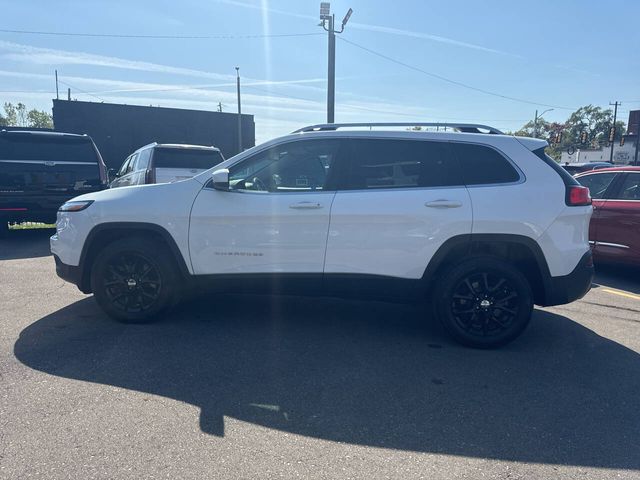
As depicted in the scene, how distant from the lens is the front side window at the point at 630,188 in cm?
712

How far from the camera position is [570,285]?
426cm

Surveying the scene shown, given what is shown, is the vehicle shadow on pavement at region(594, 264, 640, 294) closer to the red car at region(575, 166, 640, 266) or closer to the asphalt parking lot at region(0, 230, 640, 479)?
the red car at region(575, 166, 640, 266)

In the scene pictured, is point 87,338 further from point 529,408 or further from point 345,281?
point 529,408

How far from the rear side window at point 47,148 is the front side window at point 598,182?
890 centimetres

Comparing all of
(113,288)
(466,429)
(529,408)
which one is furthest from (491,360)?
(113,288)

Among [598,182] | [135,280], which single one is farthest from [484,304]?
[598,182]

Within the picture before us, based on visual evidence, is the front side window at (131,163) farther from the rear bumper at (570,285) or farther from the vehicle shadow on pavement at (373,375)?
the rear bumper at (570,285)

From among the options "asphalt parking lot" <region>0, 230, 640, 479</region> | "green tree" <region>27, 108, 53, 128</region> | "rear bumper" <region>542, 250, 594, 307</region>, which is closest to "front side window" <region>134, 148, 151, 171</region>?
"asphalt parking lot" <region>0, 230, 640, 479</region>

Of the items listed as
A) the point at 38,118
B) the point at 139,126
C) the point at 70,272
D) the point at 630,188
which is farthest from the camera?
the point at 38,118

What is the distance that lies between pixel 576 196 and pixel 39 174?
879cm

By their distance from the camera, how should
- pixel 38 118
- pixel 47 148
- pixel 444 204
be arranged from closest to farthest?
pixel 444 204 < pixel 47 148 < pixel 38 118

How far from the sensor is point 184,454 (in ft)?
8.95

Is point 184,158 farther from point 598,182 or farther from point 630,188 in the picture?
point 630,188

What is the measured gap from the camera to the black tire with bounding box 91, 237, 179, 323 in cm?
456
